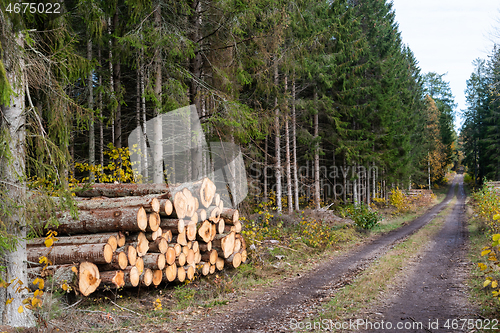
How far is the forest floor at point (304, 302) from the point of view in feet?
16.0

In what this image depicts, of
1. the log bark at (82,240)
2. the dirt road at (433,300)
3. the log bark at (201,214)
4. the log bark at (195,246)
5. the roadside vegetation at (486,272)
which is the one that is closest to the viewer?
the roadside vegetation at (486,272)

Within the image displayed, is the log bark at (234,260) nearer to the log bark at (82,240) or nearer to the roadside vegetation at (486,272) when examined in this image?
the log bark at (82,240)

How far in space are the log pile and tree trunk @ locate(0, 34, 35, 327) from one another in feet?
2.40

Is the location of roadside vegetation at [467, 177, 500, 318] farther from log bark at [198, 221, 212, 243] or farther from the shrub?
the shrub

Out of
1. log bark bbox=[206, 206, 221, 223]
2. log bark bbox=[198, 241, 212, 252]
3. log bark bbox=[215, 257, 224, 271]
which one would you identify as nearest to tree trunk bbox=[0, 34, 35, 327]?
log bark bbox=[198, 241, 212, 252]

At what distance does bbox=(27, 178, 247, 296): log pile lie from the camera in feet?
17.7

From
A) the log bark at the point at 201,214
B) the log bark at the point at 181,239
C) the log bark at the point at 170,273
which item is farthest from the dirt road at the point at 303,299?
the log bark at the point at 201,214

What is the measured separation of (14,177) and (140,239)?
2592mm

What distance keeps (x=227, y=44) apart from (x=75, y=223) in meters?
6.66

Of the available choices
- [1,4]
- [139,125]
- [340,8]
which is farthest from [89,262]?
[340,8]

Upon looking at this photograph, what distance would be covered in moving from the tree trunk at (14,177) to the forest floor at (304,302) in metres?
0.53

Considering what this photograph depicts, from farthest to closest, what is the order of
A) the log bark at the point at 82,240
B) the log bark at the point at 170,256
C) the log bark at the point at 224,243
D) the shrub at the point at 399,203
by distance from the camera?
the shrub at the point at 399,203
the log bark at the point at 224,243
the log bark at the point at 170,256
the log bark at the point at 82,240

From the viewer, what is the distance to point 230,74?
9703mm

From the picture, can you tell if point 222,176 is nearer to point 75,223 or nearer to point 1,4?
point 75,223
